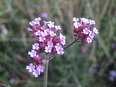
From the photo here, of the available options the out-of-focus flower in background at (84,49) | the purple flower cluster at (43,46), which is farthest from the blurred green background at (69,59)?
the purple flower cluster at (43,46)

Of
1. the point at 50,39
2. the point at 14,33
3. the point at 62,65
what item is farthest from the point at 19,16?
the point at 50,39

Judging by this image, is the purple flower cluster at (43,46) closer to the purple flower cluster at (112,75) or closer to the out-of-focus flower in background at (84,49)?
the out-of-focus flower in background at (84,49)

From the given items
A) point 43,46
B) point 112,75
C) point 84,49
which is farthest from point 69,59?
point 43,46

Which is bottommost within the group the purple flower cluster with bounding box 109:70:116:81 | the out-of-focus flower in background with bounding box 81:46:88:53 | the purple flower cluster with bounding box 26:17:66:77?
the purple flower cluster with bounding box 26:17:66:77

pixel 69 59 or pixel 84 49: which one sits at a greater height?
pixel 84 49

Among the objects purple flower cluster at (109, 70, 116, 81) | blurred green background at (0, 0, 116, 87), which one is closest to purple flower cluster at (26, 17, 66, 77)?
blurred green background at (0, 0, 116, 87)

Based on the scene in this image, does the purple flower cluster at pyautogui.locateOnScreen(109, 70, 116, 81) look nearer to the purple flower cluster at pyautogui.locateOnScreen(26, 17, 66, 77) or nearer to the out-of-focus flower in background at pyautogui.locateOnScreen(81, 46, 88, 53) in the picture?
the out-of-focus flower in background at pyautogui.locateOnScreen(81, 46, 88, 53)

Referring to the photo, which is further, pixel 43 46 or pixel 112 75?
pixel 112 75

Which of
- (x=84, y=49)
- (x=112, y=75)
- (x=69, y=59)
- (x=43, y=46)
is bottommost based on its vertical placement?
(x=43, y=46)

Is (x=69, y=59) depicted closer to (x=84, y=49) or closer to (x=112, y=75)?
(x=84, y=49)

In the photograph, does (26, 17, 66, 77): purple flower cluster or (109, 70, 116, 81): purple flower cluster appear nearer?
(26, 17, 66, 77): purple flower cluster

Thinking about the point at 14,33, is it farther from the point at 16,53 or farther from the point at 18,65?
the point at 18,65

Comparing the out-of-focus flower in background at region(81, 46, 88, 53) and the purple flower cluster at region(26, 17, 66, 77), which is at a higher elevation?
the out-of-focus flower in background at region(81, 46, 88, 53)
